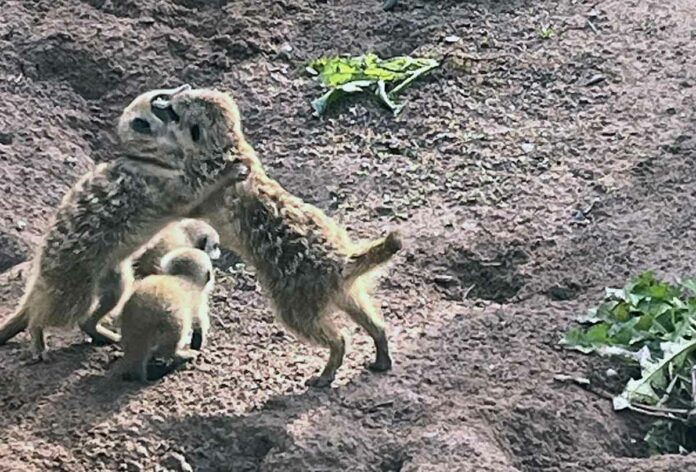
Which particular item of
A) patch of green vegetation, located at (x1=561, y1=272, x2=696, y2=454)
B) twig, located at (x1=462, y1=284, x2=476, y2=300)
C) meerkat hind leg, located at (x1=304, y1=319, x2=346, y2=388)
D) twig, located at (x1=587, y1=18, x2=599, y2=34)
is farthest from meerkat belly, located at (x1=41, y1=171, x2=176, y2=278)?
twig, located at (x1=587, y1=18, x2=599, y2=34)

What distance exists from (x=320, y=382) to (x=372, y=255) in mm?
489

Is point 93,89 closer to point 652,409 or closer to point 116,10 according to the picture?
point 116,10

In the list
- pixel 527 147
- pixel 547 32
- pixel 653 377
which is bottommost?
pixel 653 377

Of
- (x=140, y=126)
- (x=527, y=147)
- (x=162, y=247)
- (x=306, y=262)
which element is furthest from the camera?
(x=527, y=147)

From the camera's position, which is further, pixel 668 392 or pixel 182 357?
pixel 182 357

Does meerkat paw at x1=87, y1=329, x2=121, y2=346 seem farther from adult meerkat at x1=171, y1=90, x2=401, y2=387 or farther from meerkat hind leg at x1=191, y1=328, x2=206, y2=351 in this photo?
adult meerkat at x1=171, y1=90, x2=401, y2=387

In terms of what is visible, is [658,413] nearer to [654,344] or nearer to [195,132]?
[654,344]

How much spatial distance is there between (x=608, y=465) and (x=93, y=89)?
354cm

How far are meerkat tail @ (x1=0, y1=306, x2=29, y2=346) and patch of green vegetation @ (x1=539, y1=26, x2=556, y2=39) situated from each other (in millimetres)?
3168

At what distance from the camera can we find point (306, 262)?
4605mm

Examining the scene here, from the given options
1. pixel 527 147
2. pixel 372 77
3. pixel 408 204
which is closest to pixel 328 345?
pixel 408 204

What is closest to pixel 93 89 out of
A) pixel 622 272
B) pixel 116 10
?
pixel 116 10

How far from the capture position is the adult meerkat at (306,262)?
4.61 meters

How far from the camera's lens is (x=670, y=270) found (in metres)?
5.01
